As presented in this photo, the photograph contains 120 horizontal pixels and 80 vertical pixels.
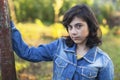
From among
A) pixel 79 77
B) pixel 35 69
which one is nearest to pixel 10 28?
pixel 79 77

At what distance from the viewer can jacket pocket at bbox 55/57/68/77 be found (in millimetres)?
3906

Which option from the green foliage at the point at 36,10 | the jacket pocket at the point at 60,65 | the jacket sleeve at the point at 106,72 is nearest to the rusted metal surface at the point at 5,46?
the jacket pocket at the point at 60,65

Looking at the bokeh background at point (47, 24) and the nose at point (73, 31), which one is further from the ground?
the nose at point (73, 31)

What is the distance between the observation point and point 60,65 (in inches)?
154

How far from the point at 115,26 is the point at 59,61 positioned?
850 centimetres

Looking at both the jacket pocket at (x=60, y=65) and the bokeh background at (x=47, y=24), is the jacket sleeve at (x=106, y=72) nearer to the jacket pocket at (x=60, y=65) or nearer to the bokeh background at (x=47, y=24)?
the jacket pocket at (x=60, y=65)

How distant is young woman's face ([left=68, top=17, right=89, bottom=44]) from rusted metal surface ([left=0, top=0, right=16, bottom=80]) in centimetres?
60

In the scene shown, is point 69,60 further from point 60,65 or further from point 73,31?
point 73,31

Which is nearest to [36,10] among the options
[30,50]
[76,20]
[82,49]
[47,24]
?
[47,24]

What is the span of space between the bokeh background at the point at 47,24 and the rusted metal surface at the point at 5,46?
1999mm

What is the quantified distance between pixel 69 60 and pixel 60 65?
10cm

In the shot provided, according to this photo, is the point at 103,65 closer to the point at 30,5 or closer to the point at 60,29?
the point at 60,29

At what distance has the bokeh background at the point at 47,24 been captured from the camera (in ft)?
22.5

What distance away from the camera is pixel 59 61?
12.9ft
